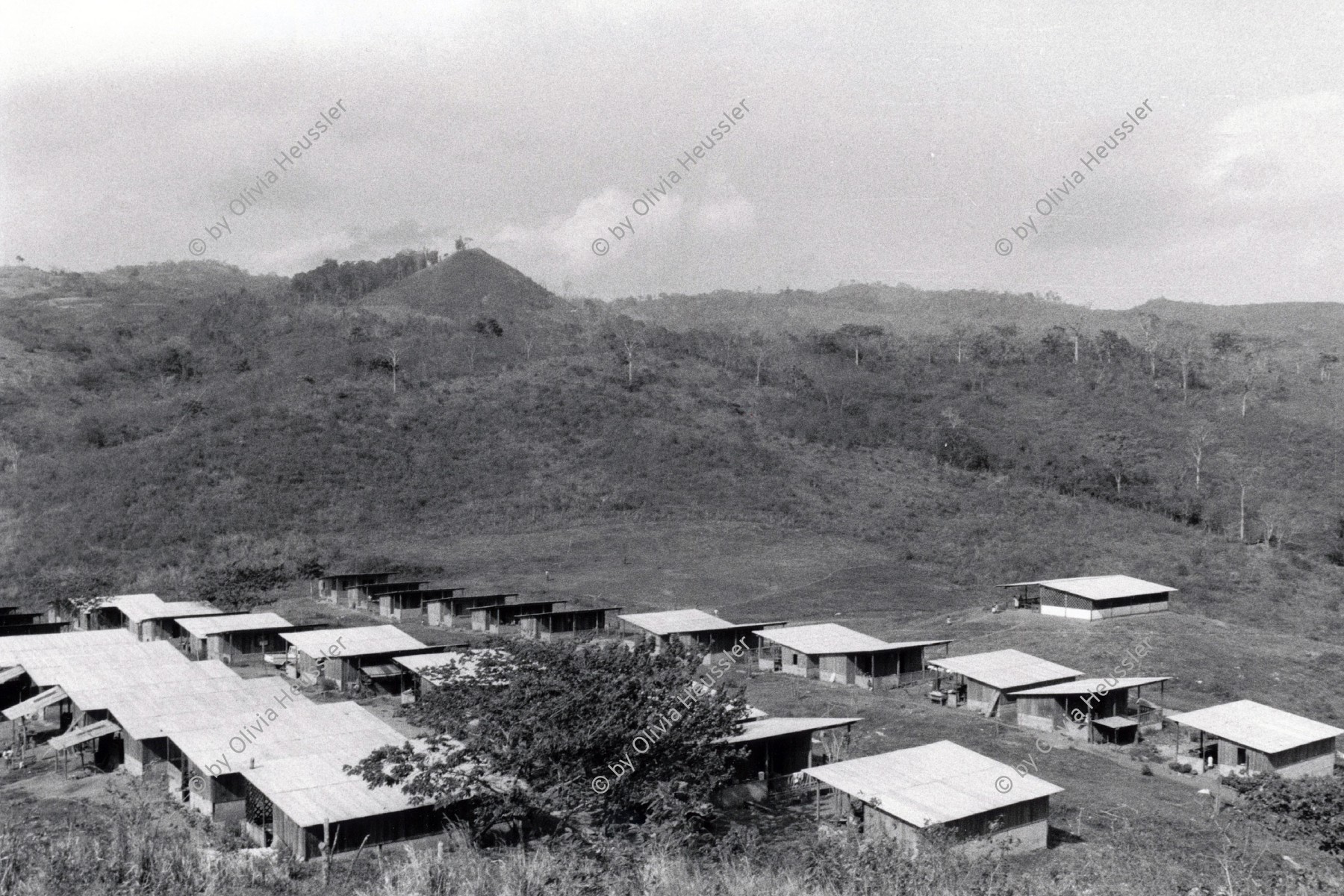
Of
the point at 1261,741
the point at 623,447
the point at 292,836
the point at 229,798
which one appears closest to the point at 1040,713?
the point at 1261,741

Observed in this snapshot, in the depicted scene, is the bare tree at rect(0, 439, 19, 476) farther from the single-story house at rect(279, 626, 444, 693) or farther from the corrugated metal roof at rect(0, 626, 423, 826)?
the single-story house at rect(279, 626, 444, 693)

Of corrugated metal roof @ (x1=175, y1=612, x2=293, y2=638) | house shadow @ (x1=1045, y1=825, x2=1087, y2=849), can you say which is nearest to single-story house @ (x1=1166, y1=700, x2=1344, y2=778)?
house shadow @ (x1=1045, y1=825, x2=1087, y2=849)

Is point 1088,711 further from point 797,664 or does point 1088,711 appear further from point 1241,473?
point 1241,473

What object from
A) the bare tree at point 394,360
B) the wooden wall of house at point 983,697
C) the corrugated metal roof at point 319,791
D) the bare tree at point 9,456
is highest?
the bare tree at point 394,360

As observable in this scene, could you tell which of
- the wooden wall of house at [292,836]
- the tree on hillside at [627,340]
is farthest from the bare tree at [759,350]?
the wooden wall of house at [292,836]

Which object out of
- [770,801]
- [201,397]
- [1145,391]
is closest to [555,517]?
[201,397]

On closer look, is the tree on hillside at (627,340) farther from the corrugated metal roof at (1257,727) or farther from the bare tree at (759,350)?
the corrugated metal roof at (1257,727)
